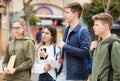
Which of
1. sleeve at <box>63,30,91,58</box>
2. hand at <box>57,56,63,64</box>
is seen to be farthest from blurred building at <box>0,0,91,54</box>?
sleeve at <box>63,30,91,58</box>

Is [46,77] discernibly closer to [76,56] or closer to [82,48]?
[76,56]

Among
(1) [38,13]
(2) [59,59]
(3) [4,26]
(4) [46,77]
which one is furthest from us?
(1) [38,13]

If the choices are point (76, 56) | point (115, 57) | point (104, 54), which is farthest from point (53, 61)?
point (115, 57)

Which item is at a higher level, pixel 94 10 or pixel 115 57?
pixel 115 57

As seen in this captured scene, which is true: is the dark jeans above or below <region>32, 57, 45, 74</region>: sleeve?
below

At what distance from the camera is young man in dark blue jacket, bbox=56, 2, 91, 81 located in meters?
5.82

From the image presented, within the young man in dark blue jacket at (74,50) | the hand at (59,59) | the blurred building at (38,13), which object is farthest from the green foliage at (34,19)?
the young man in dark blue jacket at (74,50)

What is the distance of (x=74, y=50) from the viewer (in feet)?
19.0

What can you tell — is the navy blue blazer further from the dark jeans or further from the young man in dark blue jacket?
the dark jeans

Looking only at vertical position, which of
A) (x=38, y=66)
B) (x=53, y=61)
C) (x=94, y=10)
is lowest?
(x=94, y=10)

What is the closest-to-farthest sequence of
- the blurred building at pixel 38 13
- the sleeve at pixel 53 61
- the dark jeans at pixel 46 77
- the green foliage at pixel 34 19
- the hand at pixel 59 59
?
the hand at pixel 59 59, the sleeve at pixel 53 61, the dark jeans at pixel 46 77, the blurred building at pixel 38 13, the green foliage at pixel 34 19

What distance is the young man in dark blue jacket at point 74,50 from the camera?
5820 mm

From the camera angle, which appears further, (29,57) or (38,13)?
(38,13)

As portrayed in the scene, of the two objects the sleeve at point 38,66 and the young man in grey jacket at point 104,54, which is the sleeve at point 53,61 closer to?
the sleeve at point 38,66
